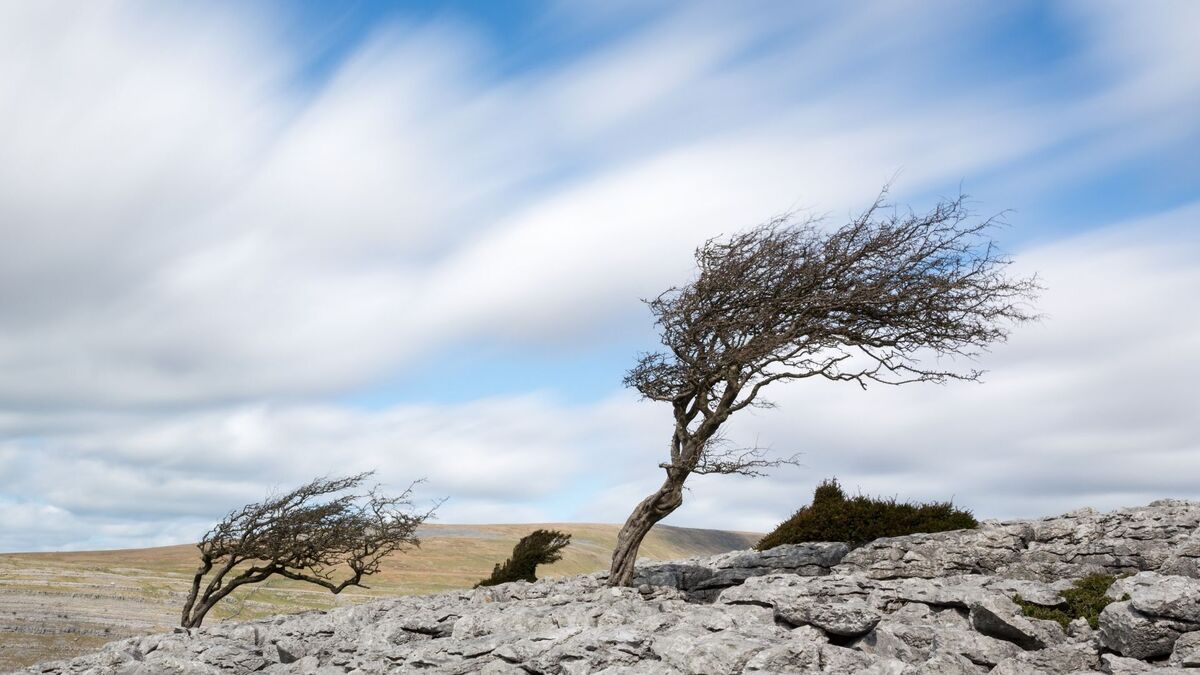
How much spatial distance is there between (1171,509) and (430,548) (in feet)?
189

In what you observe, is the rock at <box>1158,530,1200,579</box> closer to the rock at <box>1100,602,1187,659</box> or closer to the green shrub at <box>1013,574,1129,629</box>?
the green shrub at <box>1013,574,1129,629</box>

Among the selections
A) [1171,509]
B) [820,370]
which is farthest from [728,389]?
[1171,509]

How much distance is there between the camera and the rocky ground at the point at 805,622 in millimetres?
12445

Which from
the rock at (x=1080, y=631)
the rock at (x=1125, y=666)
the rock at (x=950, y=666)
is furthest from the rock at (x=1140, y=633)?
the rock at (x=950, y=666)

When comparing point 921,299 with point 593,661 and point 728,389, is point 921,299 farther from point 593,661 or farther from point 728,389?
point 593,661

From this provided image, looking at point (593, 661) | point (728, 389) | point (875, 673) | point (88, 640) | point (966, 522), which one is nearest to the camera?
point (875, 673)

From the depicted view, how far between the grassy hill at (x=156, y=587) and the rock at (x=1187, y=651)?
28.6m

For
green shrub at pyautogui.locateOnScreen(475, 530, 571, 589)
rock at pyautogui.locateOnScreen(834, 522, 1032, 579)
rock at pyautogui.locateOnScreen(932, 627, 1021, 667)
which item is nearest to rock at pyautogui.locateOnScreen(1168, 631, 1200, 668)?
rock at pyautogui.locateOnScreen(932, 627, 1021, 667)

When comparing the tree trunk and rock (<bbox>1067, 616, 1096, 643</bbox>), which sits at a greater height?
the tree trunk

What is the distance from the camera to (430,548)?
72.2 m

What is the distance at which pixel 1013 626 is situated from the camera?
13.5 metres

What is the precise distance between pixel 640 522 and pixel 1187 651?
12263 mm

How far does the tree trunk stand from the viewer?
71.9 feet

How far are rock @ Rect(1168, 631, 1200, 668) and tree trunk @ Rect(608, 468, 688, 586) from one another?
11.3 m
